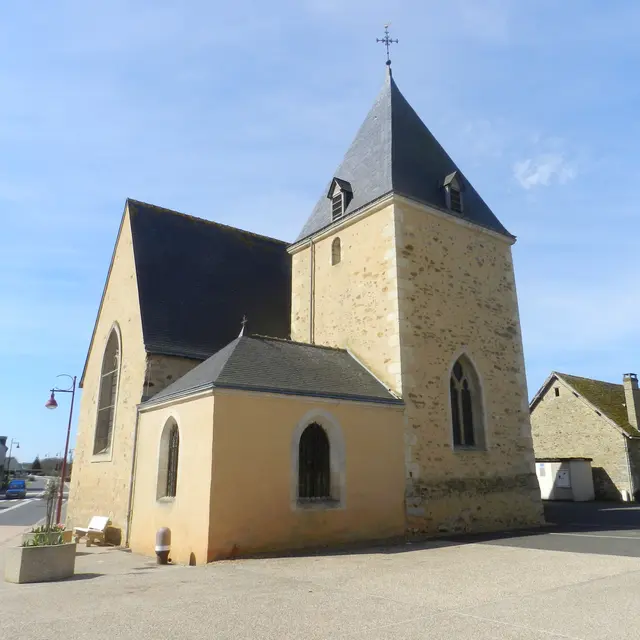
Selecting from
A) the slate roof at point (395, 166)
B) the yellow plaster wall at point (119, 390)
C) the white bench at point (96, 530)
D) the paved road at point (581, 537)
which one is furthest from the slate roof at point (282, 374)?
the slate roof at point (395, 166)

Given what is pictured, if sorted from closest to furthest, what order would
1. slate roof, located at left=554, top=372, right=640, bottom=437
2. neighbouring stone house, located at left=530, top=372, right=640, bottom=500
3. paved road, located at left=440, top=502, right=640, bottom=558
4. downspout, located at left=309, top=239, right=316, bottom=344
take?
1. paved road, located at left=440, top=502, right=640, bottom=558
2. downspout, located at left=309, top=239, right=316, bottom=344
3. neighbouring stone house, located at left=530, top=372, right=640, bottom=500
4. slate roof, located at left=554, top=372, right=640, bottom=437

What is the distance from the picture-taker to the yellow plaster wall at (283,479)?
8688mm

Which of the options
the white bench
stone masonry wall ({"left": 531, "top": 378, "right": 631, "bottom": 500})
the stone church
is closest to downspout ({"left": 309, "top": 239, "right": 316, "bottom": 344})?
the stone church

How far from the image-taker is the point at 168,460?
10492 mm

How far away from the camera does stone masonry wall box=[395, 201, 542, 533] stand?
11320 millimetres

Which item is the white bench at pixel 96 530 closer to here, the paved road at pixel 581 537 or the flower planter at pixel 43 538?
the flower planter at pixel 43 538

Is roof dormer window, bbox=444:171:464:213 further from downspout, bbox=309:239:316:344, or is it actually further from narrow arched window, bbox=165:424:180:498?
narrow arched window, bbox=165:424:180:498

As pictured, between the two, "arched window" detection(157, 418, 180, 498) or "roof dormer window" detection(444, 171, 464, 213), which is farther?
"roof dormer window" detection(444, 171, 464, 213)

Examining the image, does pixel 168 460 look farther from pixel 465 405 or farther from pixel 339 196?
pixel 339 196

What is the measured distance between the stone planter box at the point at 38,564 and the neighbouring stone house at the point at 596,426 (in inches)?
862

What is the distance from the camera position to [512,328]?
14.3m

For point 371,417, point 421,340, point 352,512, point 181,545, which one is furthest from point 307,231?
point 181,545

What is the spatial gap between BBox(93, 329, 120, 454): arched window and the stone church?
54 mm

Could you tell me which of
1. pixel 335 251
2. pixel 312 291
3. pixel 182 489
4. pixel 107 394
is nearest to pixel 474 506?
pixel 182 489
